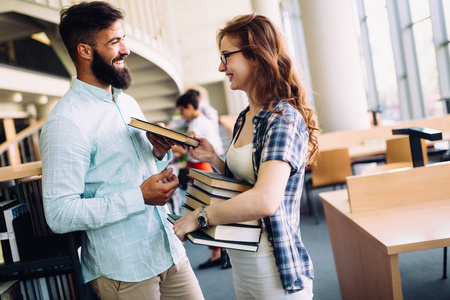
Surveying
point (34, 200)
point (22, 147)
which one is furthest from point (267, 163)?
point (22, 147)

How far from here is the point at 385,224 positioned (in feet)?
5.60

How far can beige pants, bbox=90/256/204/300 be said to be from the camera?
1419 mm

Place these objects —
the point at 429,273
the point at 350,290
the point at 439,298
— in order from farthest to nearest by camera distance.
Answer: the point at 429,273, the point at 439,298, the point at 350,290

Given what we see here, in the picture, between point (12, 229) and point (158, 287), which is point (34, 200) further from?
point (158, 287)

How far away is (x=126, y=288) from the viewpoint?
55.9 inches

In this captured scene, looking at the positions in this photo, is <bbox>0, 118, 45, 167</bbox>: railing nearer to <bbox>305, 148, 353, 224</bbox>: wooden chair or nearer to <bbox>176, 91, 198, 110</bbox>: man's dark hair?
<bbox>176, 91, 198, 110</bbox>: man's dark hair

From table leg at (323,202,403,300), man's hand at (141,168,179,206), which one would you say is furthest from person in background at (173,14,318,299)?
table leg at (323,202,403,300)

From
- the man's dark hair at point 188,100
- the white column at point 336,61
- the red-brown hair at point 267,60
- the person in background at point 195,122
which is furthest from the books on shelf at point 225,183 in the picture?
the white column at point 336,61

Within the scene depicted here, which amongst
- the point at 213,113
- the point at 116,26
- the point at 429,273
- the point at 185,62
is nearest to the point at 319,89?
the point at 213,113

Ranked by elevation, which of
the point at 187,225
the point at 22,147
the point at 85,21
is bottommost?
the point at 187,225

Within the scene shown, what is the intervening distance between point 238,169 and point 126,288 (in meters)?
0.60

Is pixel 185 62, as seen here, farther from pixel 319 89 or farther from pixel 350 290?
pixel 350 290

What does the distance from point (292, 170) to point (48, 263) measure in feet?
3.21

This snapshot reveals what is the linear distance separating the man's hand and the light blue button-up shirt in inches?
1.0
